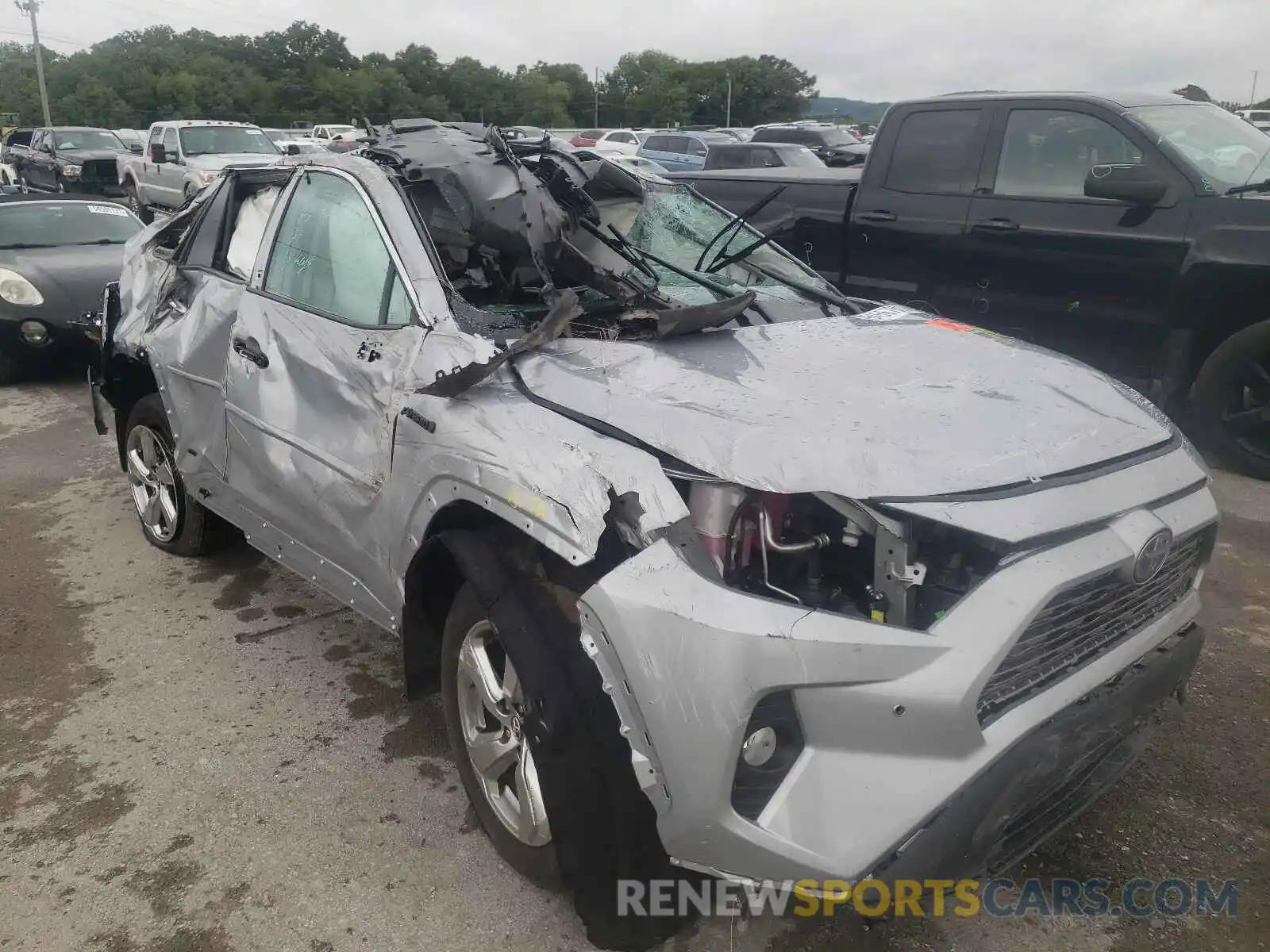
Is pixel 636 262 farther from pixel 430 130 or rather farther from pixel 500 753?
pixel 500 753

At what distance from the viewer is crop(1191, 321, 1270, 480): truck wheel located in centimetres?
520

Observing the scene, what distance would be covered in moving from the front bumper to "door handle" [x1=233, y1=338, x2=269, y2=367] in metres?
1.89

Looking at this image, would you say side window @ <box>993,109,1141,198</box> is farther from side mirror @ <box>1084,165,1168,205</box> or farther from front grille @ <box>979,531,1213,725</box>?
front grille @ <box>979,531,1213,725</box>

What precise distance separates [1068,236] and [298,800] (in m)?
4.87

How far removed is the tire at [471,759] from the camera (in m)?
2.38

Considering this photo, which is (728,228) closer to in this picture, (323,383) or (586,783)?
(323,383)

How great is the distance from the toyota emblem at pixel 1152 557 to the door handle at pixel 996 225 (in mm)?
3849

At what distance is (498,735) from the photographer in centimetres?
251

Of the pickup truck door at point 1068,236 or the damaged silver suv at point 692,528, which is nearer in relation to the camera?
the damaged silver suv at point 692,528

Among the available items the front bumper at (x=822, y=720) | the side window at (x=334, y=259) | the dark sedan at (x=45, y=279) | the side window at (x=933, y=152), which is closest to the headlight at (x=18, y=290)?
the dark sedan at (x=45, y=279)

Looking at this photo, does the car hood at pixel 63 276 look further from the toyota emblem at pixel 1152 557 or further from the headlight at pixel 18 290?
the toyota emblem at pixel 1152 557

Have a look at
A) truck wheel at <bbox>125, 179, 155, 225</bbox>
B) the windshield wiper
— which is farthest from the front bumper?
truck wheel at <bbox>125, 179, 155, 225</bbox>

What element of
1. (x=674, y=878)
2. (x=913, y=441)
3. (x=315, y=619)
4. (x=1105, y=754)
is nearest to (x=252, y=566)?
(x=315, y=619)

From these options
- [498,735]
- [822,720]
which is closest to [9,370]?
[498,735]
